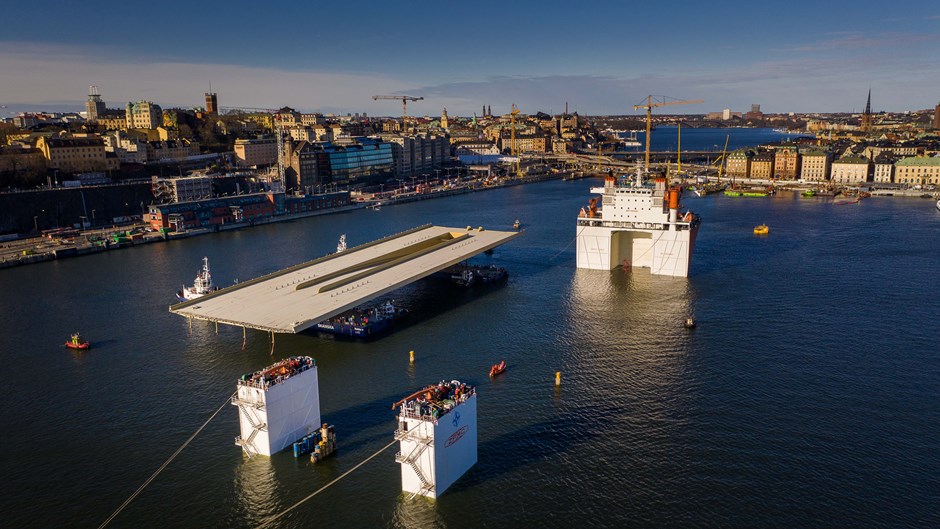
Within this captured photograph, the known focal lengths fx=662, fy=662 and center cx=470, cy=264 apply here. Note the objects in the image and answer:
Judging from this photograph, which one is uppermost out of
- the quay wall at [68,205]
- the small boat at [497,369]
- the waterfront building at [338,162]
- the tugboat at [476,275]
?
the waterfront building at [338,162]

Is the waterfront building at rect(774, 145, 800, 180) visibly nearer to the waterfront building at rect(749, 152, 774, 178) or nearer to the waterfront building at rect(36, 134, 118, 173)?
the waterfront building at rect(749, 152, 774, 178)

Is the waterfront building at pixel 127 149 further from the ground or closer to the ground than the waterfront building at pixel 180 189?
further from the ground

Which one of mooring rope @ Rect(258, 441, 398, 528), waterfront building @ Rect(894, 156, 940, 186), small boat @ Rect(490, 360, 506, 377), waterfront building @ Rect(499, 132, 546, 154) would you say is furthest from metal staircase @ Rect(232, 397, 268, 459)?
waterfront building @ Rect(499, 132, 546, 154)

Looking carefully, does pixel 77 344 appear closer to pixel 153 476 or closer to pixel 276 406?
pixel 153 476

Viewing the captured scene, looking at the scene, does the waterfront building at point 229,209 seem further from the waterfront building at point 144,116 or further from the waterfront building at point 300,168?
the waterfront building at point 144,116

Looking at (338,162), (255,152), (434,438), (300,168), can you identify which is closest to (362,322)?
(434,438)

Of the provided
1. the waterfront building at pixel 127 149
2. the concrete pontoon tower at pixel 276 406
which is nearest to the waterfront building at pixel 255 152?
the waterfront building at pixel 127 149

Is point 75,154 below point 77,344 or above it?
above
